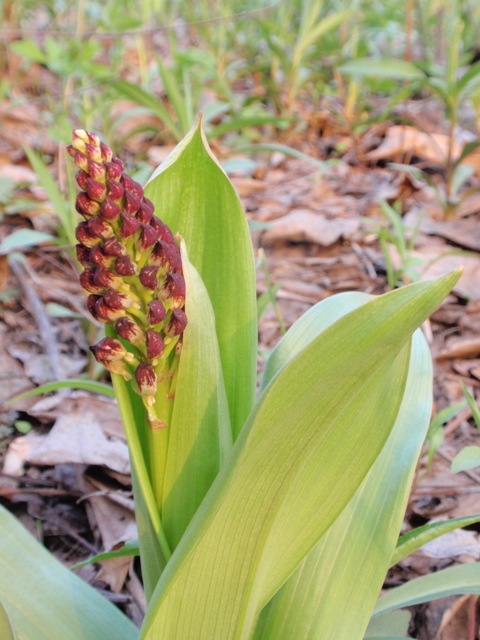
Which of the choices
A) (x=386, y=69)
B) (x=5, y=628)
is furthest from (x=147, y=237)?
(x=386, y=69)

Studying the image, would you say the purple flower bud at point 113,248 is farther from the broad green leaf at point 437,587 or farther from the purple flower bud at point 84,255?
the broad green leaf at point 437,587

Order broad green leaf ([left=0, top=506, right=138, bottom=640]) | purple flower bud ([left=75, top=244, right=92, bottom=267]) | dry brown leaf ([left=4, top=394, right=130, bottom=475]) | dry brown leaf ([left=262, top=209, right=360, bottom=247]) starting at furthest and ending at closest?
1. dry brown leaf ([left=262, top=209, right=360, bottom=247])
2. dry brown leaf ([left=4, top=394, right=130, bottom=475])
3. broad green leaf ([left=0, top=506, right=138, bottom=640])
4. purple flower bud ([left=75, top=244, right=92, bottom=267])

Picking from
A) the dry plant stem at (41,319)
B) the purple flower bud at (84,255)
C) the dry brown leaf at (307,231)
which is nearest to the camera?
the purple flower bud at (84,255)

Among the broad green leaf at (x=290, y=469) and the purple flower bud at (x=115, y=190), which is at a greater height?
the purple flower bud at (x=115, y=190)

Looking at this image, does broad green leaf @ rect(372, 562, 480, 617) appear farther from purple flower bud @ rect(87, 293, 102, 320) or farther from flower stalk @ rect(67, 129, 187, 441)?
purple flower bud @ rect(87, 293, 102, 320)

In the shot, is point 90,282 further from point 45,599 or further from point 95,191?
point 45,599

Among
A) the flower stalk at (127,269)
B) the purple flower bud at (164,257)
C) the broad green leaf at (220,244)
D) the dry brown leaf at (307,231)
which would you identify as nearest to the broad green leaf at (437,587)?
the broad green leaf at (220,244)

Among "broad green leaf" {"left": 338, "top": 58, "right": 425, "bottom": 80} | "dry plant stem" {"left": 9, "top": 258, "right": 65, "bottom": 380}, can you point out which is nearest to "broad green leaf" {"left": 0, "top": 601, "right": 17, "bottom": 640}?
→ "dry plant stem" {"left": 9, "top": 258, "right": 65, "bottom": 380}
